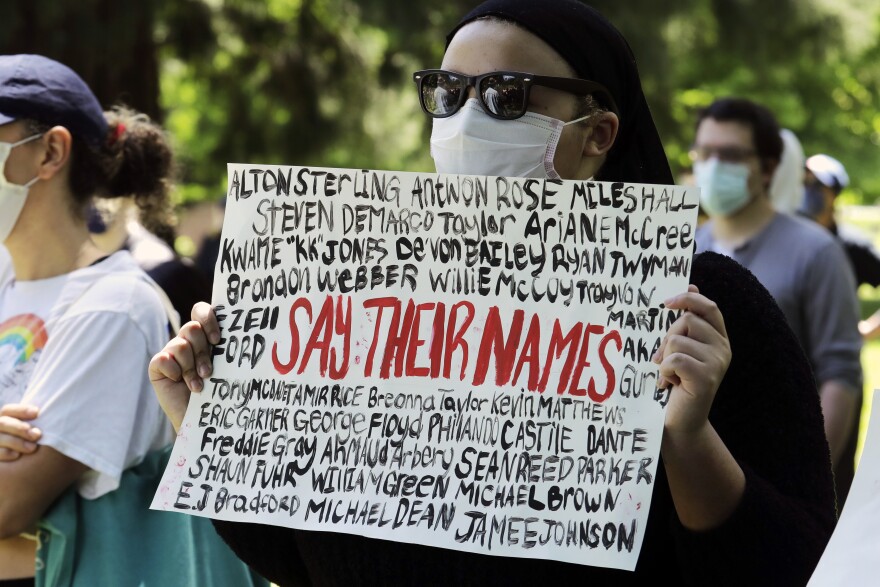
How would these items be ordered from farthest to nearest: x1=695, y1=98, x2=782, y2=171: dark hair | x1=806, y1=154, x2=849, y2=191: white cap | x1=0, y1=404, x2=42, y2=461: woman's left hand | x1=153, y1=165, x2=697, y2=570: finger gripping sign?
1. x1=806, y1=154, x2=849, y2=191: white cap
2. x1=695, y1=98, x2=782, y2=171: dark hair
3. x1=0, y1=404, x2=42, y2=461: woman's left hand
4. x1=153, y1=165, x2=697, y2=570: finger gripping sign

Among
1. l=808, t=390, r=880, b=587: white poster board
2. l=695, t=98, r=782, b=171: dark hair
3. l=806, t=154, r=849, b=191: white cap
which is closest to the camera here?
l=808, t=390, r=880, b=587: white poster board

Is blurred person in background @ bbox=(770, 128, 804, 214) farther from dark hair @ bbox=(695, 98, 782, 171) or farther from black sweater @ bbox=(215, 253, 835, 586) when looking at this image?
black sweater @ bbox=(215, 253, 835, 586)

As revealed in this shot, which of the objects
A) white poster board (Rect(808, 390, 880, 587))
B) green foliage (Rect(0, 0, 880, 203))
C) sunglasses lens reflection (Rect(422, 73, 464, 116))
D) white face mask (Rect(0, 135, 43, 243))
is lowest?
white poster board (Rect(808, 390, 880, 587))

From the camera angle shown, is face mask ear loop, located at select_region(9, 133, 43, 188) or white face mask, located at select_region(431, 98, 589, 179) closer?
white face mask, located at select_region(431, 98, 589, 179)

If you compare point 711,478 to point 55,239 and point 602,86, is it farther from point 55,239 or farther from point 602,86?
point 55,239

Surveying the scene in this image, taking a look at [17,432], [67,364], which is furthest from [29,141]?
[17,432]

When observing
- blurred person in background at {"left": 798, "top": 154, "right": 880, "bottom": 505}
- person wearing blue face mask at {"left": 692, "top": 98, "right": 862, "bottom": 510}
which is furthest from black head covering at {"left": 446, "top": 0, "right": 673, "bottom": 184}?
blurred person in background at {"left": 798, "top": 154, "right": 880, "bottom": 505}

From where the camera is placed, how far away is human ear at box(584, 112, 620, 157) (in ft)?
6.75

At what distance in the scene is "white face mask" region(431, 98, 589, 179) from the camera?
202 centimetres

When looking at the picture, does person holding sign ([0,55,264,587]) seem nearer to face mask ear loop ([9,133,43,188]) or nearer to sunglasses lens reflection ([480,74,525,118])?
face mask ear loop ([9,133,43,188])

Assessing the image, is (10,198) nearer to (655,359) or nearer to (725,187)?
(655,359)

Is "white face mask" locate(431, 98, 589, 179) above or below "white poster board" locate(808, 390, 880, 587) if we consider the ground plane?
above

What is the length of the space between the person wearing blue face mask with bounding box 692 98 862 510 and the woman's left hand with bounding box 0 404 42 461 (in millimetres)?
2846

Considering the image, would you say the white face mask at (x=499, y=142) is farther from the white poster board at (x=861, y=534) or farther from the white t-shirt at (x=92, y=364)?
the white t-shirt at (x=92, y=364)
